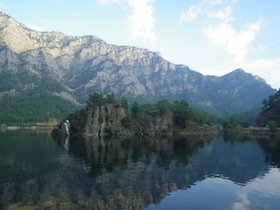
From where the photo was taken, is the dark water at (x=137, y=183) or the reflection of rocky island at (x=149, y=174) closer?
the dark water at (x=137, y=183)

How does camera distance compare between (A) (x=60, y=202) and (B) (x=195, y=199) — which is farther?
(B) (x=195, y=199)

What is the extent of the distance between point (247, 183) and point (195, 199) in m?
16.1

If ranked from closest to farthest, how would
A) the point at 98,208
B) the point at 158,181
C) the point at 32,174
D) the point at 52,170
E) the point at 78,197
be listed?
the point at 98,208, the point at 78,197, the point at 158,181, the point at 32,174, the point at 52,170

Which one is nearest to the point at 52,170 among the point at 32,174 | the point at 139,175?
the point at 32,174

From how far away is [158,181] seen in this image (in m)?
54.4

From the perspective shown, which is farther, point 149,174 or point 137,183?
point 149,174

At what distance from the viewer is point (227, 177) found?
60.4m

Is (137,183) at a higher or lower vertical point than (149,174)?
lower

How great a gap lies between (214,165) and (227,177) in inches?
557

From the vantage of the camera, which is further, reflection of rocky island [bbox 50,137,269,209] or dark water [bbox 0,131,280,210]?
reflection of rocky island [bbox 50,137,269,209]

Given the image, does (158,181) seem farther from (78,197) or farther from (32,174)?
(32,174)

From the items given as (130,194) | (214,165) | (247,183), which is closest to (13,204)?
(130,194)

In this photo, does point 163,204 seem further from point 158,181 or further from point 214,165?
point 214,165

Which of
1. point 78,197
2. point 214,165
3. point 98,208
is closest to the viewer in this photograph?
point 98,208
